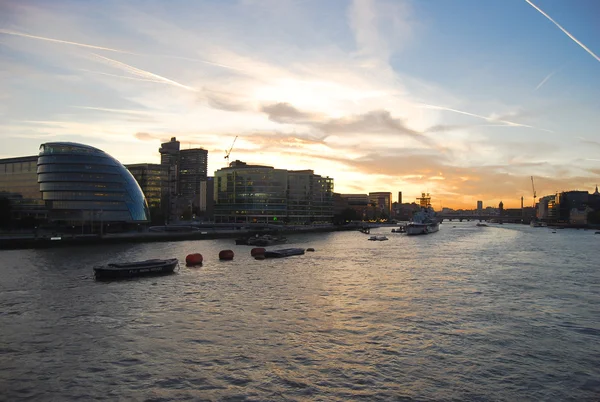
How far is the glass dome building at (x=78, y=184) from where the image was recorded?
423 ft

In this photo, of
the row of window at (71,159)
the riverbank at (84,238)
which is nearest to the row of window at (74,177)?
the row of window at (71,159)

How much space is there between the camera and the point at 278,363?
22.3 m

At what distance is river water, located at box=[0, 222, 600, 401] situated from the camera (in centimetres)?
1948

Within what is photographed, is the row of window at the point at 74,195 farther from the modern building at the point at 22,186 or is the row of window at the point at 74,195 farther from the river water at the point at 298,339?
the river water at the point at 298,339

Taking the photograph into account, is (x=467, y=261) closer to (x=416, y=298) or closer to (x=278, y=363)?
(x=416, y=298)

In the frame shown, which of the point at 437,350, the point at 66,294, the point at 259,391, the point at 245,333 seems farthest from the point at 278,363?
the point at 66,294

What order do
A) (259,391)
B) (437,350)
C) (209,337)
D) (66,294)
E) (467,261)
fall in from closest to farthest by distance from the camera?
(259,391)
(437,350)
(209,337)
(66,294)
(467,261)

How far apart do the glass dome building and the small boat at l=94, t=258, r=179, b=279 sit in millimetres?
81283

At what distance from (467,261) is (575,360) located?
5373 centimetres

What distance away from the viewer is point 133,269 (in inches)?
2098

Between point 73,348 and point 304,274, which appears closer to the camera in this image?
point 73,348

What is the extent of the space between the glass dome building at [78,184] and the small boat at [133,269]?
267ft

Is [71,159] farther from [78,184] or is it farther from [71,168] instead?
[78,184]

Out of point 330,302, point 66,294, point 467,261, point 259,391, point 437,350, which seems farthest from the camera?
point 467,261
